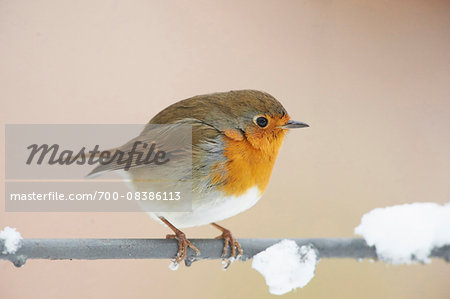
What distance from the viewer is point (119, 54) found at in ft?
8.35

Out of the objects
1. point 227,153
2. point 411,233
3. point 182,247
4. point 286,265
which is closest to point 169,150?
point 227,153

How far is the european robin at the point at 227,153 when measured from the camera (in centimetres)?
148

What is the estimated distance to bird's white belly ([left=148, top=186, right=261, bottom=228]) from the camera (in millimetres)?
1476

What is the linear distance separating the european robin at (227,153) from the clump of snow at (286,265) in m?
0.17

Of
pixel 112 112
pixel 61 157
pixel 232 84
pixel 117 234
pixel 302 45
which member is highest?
pixel 302 45

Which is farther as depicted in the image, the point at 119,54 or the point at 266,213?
the point at 119,54

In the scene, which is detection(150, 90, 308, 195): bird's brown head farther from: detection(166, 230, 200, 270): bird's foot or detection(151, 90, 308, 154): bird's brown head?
detection(166, 230, 200, 270): bird's foot

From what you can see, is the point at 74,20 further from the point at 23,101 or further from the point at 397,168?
the point at 397,168

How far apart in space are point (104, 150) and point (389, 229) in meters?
0.82

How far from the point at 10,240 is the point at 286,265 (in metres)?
0.60

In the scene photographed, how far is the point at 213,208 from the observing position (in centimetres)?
148

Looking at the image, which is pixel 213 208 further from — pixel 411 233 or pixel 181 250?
pixel 411 233

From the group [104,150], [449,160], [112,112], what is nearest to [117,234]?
[112,112]

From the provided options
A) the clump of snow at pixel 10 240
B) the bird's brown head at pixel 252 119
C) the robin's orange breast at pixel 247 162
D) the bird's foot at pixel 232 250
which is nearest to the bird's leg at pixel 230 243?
the bird's foot at pixel 232 250
